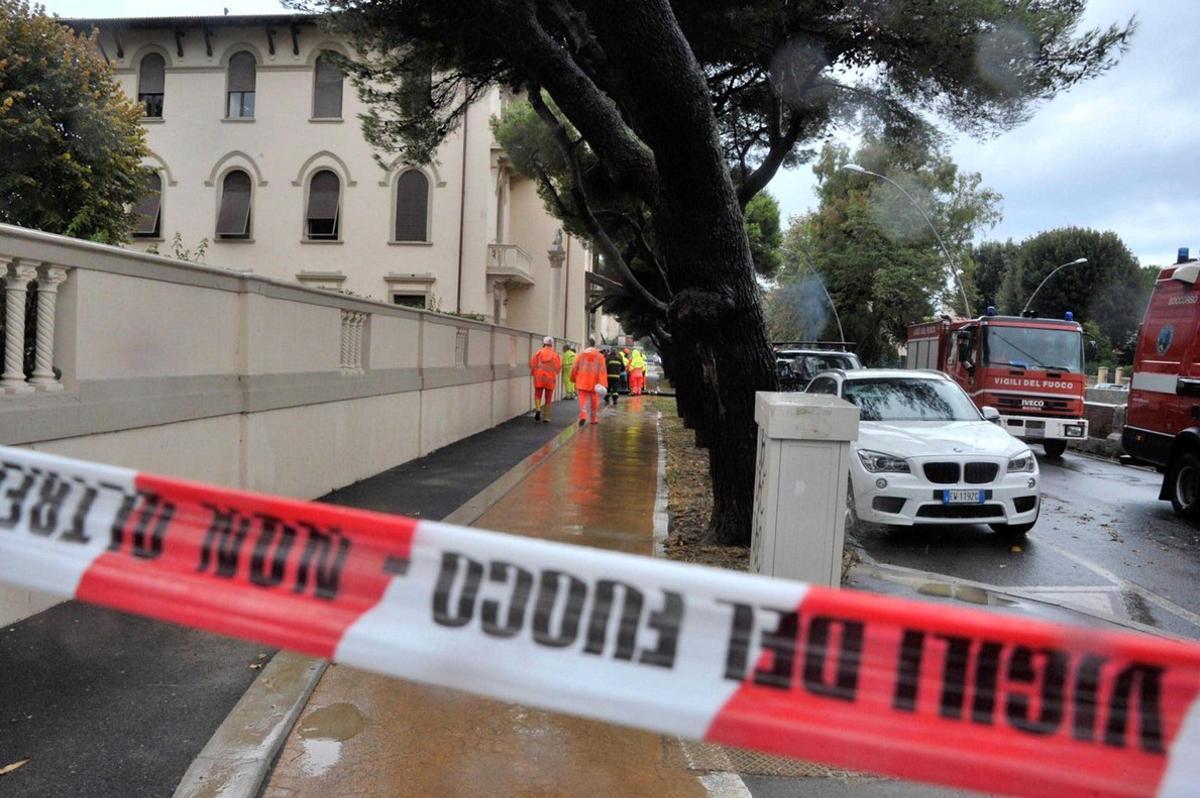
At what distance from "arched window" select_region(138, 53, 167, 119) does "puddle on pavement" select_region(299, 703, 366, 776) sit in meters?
28.4

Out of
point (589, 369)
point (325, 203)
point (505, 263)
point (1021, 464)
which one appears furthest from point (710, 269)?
point (325, 203)

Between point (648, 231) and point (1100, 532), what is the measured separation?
1319cm

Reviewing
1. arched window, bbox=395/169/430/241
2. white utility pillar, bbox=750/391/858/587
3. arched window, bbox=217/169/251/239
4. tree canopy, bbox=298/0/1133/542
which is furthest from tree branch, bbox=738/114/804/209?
arched window, bbox=217/169/251/239

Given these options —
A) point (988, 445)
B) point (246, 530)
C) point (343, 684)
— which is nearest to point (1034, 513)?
point (988, 445)

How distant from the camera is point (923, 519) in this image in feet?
25.9

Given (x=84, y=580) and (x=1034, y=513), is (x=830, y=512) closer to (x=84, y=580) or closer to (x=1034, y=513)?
(x=84, y=580)

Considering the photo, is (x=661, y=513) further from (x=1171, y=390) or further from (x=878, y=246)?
(x=878, y=246)

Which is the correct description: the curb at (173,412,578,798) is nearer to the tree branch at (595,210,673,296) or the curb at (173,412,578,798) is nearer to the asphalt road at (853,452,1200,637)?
the asphalt road at (853,452,1200,637)

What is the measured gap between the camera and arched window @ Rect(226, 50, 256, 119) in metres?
27.3

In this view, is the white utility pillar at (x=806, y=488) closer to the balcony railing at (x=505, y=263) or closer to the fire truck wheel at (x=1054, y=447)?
the fire truck wheel at (x=1054, y=447)

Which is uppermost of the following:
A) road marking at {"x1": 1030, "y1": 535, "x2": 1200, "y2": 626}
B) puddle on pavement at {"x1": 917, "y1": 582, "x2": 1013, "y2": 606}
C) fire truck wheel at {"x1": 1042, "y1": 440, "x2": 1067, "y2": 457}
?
fire truck wheel at {"x1": 1042, "y1": 440, "x2": 1067, "y2": 457}

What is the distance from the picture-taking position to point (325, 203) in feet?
90.6

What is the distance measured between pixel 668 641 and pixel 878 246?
4361 cm

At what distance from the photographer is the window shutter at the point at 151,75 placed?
90.2ft
